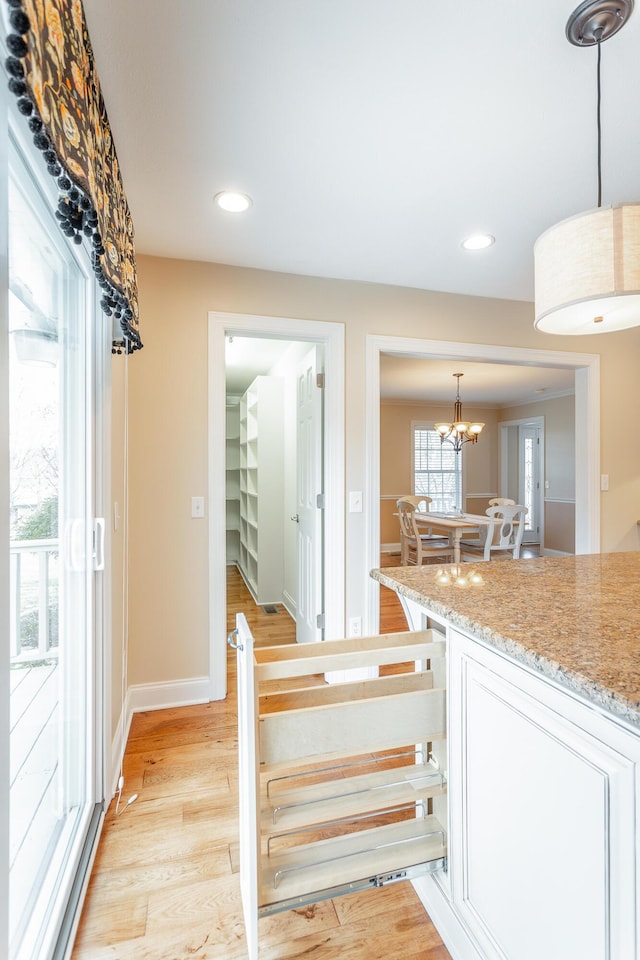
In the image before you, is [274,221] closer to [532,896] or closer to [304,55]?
[304,55]

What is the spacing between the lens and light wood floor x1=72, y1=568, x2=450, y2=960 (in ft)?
4.07

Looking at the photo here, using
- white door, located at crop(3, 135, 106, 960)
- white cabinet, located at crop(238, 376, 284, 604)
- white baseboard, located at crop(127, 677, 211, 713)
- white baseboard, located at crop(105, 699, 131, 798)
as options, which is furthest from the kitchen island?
white cabinet, located at crop(238, 376, 284, 604)

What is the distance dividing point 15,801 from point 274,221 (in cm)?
227

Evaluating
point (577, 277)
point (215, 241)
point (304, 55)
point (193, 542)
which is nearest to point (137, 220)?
point (215, 241)

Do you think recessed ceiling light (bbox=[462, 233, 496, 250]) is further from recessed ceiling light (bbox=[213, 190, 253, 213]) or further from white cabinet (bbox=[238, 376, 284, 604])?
white cabinet (bbox=[238, 376, 284, 604])

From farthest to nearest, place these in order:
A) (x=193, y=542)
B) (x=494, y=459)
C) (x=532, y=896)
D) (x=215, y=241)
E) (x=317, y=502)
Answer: (x=494, y=459) → (x=317, y=502) → (x=193, y=542) → (x=215, y=241) → (x=532, y=896)

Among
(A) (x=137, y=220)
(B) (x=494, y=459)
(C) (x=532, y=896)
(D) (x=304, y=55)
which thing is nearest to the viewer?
(C) (x=532, y=896)

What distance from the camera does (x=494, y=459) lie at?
844 cm

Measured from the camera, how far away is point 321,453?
113 inches

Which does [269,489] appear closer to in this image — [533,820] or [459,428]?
[459,428]

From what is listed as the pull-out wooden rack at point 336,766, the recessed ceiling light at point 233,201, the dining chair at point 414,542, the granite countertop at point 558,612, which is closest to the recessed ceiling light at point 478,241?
the recessed ceiling light at point 233,201

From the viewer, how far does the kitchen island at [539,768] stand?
0.73 metres

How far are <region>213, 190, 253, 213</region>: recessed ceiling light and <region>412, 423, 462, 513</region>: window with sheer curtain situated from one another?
6.23 metres

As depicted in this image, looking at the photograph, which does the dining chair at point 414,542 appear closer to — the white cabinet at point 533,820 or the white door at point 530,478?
the white door at point 530,478
